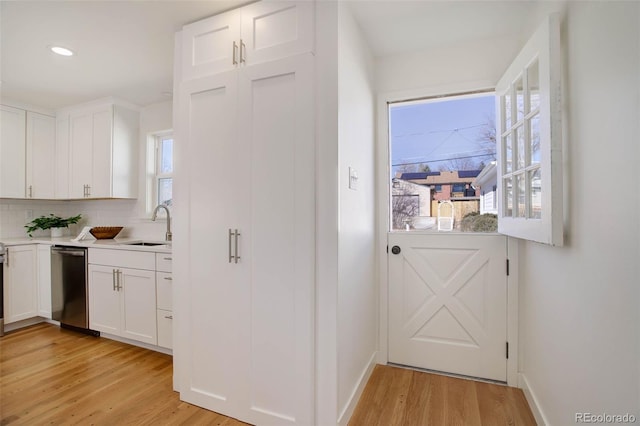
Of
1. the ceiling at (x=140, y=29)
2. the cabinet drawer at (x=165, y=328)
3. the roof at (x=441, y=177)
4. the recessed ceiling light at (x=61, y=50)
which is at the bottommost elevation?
the cabinet drawer at (x=165, y=328)

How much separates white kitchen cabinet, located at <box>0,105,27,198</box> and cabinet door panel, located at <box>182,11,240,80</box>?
9.34ft

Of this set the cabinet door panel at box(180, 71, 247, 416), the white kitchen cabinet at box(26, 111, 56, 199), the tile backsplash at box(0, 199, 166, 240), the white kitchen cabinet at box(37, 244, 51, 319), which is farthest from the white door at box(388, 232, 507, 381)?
the white kitchen cabinet at box(26, 111, 56, 199)

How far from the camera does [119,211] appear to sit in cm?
380

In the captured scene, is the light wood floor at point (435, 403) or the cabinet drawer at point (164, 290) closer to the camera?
the light wood floor at point (435, 403)

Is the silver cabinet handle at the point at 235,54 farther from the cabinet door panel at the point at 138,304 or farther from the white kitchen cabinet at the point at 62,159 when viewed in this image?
the white kitchen cabinet at the point at 62,159

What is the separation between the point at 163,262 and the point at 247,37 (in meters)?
1.92

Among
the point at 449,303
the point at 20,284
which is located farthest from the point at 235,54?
the point at 20,284

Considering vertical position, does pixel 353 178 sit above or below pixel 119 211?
above

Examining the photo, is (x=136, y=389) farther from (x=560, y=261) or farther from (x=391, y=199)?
(x=560, y=261)

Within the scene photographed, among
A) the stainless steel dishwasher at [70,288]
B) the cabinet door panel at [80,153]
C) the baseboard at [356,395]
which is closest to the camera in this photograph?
the baseboard at [356,395]

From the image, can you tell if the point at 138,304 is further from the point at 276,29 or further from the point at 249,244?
the point at 276,29

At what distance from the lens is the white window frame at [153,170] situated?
364 centimetres

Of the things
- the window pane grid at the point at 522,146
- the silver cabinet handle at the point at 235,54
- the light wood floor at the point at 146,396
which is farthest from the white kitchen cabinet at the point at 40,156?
the window pane grid at the point at 522,146

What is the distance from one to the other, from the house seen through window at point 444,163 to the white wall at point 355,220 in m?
0.28
